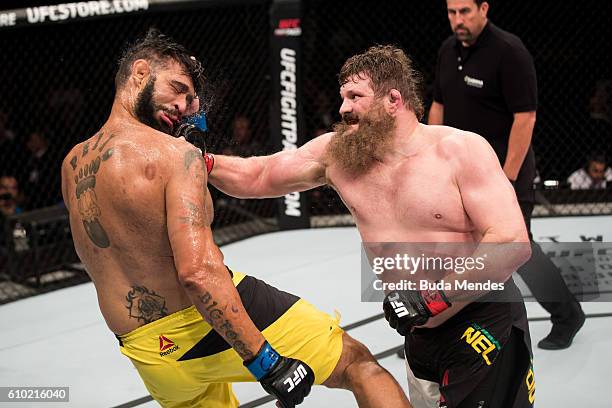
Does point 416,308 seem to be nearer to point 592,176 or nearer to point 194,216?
point 194,216

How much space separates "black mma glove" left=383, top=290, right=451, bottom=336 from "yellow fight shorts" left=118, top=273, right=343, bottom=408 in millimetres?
224

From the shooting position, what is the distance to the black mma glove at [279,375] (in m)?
1.92

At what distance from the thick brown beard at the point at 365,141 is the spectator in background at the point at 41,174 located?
337 cm

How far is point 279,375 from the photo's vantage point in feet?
6.31

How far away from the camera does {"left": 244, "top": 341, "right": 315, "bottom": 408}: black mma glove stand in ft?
6.29

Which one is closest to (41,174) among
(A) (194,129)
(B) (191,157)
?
(A) (194,129)

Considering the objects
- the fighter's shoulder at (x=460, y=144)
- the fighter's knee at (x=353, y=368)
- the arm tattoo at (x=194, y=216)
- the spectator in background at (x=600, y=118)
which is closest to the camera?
the arm tattoo at (x=194, y=216)

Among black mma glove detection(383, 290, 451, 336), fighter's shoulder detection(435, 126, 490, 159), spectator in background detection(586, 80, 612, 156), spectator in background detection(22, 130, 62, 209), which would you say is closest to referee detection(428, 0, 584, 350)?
fighter's shoulder detection(435, 126, 490, 159)

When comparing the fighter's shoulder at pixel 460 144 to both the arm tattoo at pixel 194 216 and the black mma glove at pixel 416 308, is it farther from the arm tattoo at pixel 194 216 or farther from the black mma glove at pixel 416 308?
the arm tattoo at pixel 194 216

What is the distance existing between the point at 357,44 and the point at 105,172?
388cm

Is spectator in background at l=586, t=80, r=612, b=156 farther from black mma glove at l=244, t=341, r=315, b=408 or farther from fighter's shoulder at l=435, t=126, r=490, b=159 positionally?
black mma glove at l=244, t=341, r=315, b=408

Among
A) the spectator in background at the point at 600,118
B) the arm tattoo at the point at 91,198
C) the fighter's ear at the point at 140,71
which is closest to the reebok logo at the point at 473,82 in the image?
the fighter's ear at the point at 140,71

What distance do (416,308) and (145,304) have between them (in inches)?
25.6

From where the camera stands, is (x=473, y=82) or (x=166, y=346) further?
(x=473, y=82)
